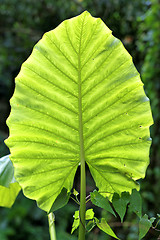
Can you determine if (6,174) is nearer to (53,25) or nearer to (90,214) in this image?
→ (90,214)

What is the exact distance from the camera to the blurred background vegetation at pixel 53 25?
2033mm

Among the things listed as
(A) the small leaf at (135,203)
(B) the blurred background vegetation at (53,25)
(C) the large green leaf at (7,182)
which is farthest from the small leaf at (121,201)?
(B) the blurred background vegetation at (53,25)

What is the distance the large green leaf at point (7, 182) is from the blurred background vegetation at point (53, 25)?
93cm

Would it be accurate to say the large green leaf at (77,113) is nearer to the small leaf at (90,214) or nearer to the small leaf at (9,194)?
the small leaf at (90,214)

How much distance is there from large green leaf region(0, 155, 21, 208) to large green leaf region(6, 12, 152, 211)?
3.4 inches

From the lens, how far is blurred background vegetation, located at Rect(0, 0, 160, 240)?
6.67ft

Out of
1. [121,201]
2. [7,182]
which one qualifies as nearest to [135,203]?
[121,201]

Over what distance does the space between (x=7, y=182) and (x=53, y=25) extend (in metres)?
3.12

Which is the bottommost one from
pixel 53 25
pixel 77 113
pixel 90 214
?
pixel 90 214

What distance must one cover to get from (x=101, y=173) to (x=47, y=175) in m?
0.06

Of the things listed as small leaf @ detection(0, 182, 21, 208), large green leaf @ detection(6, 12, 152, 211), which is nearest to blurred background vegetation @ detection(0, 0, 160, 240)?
small leaf @ detection(0, 182, 21, 208)

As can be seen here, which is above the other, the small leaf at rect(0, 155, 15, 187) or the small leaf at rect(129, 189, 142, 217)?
the small leaf at rect(0, 155, 15, 187)

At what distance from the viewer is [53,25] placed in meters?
3.35

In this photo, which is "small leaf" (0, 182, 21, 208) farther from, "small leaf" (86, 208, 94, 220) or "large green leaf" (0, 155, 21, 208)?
"small leaf" (86, 208, 94, 220)
